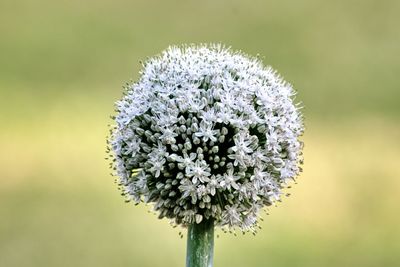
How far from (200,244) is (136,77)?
6.45 meters

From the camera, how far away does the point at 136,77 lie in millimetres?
9414

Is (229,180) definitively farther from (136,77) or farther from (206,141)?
(136,77)

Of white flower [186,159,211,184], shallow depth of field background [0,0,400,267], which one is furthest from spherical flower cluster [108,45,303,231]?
shallow depth of field background [0,0,400,267]

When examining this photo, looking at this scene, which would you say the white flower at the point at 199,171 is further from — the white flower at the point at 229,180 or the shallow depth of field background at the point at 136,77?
the shallow depth of field background at the point at 136,77

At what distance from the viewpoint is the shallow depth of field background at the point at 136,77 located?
8344mm

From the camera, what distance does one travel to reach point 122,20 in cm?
1339

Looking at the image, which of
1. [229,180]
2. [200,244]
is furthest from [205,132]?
[200,244]

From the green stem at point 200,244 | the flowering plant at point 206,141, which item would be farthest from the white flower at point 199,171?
the green stem at point 200,244

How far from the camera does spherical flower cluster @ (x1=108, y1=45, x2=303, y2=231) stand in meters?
2.95
